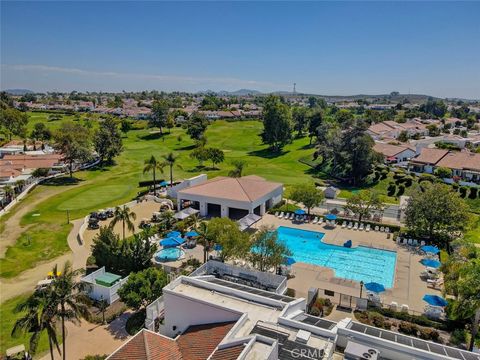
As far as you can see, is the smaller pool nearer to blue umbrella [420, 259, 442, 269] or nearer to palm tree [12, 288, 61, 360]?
palm tree [12, 288, 61, 360]

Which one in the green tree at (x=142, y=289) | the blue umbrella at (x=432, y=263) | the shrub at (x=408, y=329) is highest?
the green tree at (x=142, y=289)

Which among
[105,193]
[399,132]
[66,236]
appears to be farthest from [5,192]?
[399,132]

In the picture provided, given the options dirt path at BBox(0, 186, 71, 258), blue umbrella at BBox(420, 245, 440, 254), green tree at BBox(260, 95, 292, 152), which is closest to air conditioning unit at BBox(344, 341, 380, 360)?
blue umbrella at BBox(420, 245, 440, 254)

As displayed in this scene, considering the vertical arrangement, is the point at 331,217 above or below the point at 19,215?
above

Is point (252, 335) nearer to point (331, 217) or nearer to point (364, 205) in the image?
point (331, 217)

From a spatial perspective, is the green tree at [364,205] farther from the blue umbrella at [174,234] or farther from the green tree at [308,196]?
the blue umbrella at [174,234]

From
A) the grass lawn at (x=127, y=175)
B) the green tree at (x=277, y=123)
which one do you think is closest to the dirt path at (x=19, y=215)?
the grass lawn at (x=127, y=175)

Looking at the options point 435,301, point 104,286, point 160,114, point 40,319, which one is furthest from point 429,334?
point 160,114
